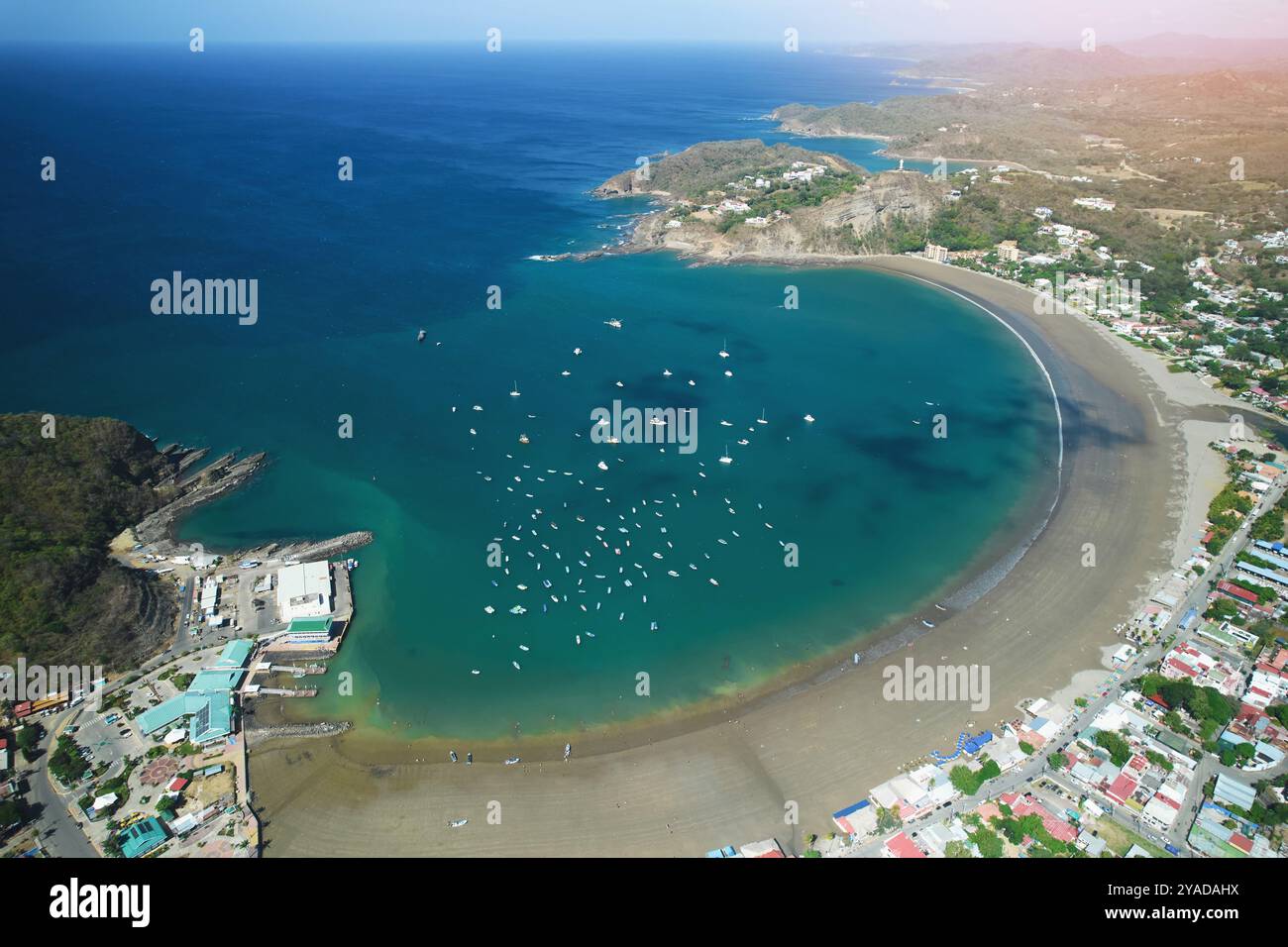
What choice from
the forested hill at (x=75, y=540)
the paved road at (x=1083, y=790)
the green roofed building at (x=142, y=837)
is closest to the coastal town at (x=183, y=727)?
the green roofed building at (x=142, y=837)

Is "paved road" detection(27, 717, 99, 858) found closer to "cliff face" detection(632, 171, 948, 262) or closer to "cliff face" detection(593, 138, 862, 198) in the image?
"cliff face" detection(632, 171, 948, 262)

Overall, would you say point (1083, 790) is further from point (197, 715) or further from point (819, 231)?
point (819, 231)

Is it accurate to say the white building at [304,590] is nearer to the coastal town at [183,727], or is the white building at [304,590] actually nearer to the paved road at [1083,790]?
the coastal town at [183,727]

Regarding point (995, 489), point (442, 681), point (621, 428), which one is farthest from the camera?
point (621, 428)

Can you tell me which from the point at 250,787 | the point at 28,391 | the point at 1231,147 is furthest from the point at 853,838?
the point at 1231,147

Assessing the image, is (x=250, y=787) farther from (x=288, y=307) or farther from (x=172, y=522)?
(x=288, y=307)

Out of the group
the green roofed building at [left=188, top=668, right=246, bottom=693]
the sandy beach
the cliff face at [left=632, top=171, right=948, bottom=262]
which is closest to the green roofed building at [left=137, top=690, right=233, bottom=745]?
the green roofed building at [left=188, top=668, right=246, bottom=693]
